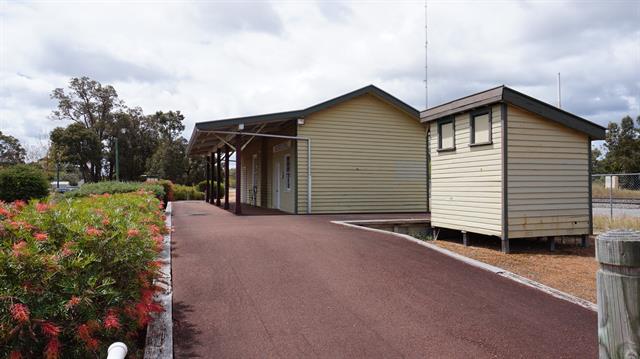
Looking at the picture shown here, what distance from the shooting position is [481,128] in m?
10.4

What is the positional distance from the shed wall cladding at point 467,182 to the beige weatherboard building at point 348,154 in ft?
14.3

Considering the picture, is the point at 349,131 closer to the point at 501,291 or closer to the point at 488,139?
the point at 488,139

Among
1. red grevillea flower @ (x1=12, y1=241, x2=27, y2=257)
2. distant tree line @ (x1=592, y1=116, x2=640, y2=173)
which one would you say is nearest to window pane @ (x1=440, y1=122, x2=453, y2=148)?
red grevillea flower @ (x1=12, y1=241, x2=27, y2=257)

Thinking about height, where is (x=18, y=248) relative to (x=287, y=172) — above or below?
below

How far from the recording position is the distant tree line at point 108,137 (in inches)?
1945

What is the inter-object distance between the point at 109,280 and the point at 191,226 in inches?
323

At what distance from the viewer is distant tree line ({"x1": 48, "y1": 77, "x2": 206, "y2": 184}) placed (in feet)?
162

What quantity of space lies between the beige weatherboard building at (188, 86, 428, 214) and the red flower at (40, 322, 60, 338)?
11.8 m

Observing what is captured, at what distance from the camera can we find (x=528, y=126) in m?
10.0

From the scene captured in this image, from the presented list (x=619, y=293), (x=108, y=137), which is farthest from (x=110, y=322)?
(x=108, y=137)

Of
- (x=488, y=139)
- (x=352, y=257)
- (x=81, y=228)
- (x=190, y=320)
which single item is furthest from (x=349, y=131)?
(x=81, y=228)

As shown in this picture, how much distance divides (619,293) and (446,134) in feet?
35.5

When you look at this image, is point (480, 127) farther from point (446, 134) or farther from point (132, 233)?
point (132, 233)

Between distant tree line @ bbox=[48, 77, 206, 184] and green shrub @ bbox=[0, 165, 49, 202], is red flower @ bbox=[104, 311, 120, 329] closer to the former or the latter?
green shrub @ bbox=[0, 165, 49, 202]
